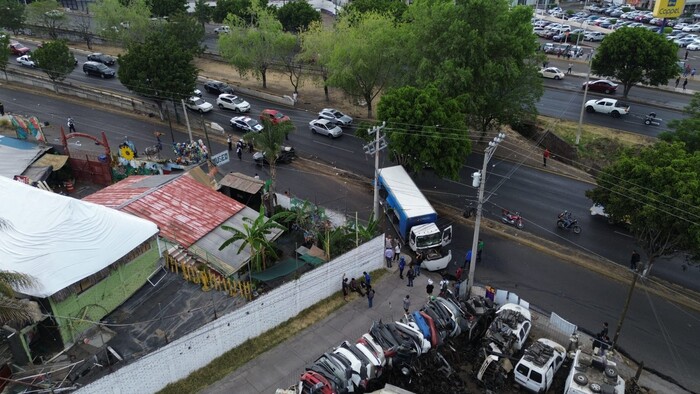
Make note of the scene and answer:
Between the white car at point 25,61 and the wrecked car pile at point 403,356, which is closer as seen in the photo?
the wrecked car pile at point 403,356

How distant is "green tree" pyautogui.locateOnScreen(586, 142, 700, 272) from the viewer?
21.7 meters

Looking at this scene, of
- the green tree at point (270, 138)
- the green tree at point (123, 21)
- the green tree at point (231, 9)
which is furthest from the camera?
the green tree at point (231, 9)

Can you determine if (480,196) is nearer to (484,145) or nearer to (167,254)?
(167,254)

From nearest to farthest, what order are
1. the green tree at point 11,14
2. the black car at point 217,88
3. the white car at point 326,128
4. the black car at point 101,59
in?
the white car at point 326,128, the black car at point 217,88, the black car at point 101,59, the green tree at point 11,14

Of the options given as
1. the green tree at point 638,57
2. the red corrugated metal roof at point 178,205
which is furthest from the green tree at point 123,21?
the green tree at point 638,57

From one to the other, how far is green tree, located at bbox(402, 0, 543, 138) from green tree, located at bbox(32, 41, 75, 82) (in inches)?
1373

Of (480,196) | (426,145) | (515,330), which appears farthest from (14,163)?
(515,330)

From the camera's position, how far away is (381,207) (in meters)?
33.2

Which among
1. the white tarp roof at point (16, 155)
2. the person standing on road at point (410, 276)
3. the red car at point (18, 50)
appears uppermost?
the red car at point (18, 50)

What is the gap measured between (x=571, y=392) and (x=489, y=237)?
12.8 meters

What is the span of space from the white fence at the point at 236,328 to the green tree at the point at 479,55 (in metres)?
16.3

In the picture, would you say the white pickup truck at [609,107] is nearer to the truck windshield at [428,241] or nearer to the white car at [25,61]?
the truck windshield at [428,241]

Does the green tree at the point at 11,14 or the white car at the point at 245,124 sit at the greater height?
the green tree at the point at 11,14

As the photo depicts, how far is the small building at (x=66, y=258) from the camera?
18.5m
